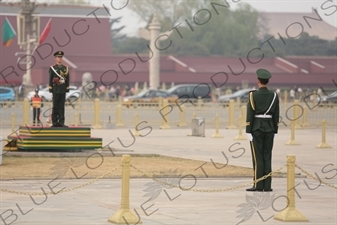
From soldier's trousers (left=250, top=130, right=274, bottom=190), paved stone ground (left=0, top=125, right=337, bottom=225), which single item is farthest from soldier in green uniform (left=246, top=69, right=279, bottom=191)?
paved stone ground (left=0, top=125, right=337, bottom=225)

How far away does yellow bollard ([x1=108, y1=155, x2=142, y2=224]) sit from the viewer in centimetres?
1059

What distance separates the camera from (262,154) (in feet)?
43.9

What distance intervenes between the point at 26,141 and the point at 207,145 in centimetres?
666

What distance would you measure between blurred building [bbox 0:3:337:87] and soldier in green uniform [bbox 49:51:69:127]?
46.3m

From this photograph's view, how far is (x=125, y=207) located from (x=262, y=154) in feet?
10.6

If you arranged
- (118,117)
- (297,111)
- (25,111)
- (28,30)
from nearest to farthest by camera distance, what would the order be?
1. (25,111)
2. (297,111)
3. (118,117)
4. (28,30)

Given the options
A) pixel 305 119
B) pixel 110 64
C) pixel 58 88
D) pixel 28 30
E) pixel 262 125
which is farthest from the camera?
pixel 110 64

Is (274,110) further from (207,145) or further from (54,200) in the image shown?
(207,145)

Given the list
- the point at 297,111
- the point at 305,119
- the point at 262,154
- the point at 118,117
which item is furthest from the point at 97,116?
the point at 262,154

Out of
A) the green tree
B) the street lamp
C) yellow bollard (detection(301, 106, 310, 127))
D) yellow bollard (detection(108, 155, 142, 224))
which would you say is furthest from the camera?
the green tree

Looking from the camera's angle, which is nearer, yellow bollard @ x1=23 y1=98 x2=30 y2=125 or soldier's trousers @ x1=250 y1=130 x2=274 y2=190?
soldier's trousers @ x1=250 y1=130 x2=274 y2=190

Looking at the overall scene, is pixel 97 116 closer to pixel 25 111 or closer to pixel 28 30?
pixel 25 111

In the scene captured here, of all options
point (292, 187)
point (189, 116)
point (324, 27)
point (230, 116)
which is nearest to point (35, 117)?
point (230, 116)

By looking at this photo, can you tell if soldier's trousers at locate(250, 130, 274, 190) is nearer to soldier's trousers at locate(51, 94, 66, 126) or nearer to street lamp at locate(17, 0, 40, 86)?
soldier's trousers at locate(51, 94, 66, 126)
